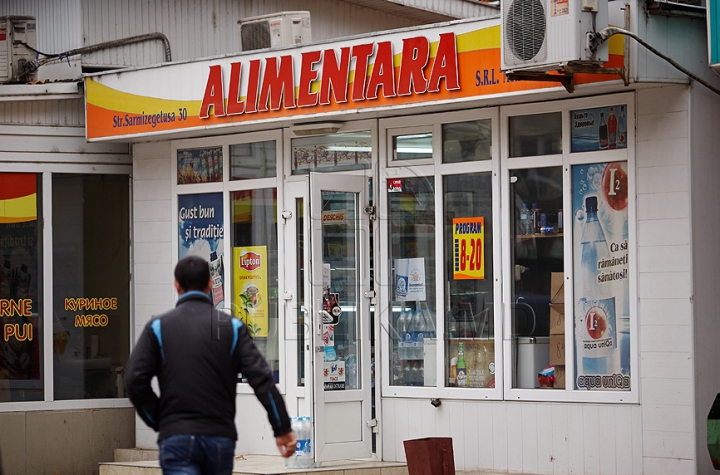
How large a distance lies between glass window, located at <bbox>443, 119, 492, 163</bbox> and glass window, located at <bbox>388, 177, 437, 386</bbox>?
35 cm

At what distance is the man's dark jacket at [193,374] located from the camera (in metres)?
5.59

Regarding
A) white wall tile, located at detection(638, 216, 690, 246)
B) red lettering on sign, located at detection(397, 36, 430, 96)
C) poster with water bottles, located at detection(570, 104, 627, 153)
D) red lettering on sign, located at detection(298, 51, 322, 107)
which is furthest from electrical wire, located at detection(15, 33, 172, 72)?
white wall tile, located at detection(638, 216, 690, 246)

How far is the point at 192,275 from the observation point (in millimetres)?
5773

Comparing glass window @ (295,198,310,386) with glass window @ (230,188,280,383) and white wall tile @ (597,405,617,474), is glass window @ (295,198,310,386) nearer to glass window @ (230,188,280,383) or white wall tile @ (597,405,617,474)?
glass window @ (230,188,280,383)

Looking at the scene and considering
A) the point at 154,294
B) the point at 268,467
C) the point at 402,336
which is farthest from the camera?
the point at 154,294

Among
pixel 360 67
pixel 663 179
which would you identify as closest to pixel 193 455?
pixel 663 179

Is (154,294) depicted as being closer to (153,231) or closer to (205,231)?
(153,231)

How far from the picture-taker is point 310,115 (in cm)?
1059

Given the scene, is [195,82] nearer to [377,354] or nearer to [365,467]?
[377,354]

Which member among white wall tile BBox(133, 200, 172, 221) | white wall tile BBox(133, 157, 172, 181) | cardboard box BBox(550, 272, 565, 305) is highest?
white wall tile BBox(133, 157, 172, 181)

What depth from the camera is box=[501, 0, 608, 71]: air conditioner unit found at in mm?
8242

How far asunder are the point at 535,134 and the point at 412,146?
1314 mm

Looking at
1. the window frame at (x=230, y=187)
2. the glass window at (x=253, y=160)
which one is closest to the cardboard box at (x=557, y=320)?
the window frame at (x=230, y=187)

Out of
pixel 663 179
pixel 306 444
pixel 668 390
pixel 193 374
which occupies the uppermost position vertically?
pixel 663 179
